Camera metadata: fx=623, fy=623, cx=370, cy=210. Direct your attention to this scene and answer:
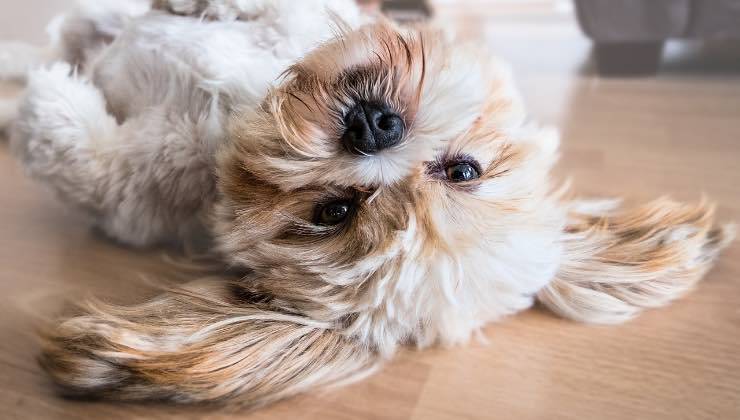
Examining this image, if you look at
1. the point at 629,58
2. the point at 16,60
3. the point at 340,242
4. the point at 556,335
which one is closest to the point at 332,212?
the point at 340,242

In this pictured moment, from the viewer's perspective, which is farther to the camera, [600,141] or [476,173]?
[600,141]

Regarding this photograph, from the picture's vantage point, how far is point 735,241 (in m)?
1.57

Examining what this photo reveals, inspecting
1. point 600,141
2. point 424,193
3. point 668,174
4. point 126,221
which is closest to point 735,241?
point 668,174

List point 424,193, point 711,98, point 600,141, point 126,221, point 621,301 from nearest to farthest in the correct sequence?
point 424,193 → point 621,301 → point 126,221 → point 600,141 → point 711,98

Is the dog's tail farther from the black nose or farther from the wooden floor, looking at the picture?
the black nose

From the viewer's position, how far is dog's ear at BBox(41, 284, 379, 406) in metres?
1.05

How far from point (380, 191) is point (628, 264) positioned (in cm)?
59

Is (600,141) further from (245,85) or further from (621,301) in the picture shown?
(245,85)

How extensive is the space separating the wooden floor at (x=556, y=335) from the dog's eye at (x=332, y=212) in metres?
0.34

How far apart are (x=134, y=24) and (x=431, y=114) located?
847mm

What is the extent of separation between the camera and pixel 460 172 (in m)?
1.14

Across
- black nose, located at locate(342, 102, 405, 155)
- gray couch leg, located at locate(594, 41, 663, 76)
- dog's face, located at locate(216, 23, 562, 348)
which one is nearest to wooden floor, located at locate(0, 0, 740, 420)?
dog's face, located at locate(216, 23, 562, 348)

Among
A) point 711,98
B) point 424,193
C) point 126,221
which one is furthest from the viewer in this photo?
point 711,98

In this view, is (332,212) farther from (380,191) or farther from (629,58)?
(629,58)
